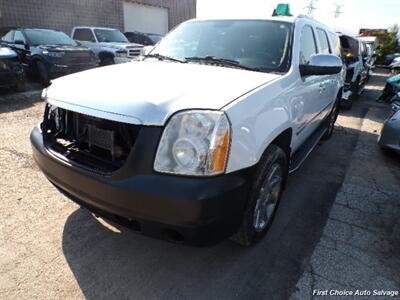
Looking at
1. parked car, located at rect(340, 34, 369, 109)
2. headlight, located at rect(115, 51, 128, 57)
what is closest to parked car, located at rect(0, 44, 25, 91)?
headlight, located at rect(115, 51, 128, 57)

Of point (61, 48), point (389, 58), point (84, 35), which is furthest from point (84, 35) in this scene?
point (389, 58)

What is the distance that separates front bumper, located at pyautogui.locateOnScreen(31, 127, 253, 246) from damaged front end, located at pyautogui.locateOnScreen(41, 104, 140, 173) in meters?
0.13

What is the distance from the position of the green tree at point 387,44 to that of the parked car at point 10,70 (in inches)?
1015

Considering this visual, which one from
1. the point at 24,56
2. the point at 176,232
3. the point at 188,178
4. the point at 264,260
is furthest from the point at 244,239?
the point at 24,56

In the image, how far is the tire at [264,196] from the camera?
244 cm

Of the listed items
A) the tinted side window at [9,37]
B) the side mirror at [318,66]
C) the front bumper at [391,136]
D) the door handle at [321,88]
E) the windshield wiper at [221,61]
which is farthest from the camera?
the tinted side window at [9,37]

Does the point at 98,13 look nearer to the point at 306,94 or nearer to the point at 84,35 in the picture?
the point at 84,35

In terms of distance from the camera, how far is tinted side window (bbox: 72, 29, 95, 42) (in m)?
12.6

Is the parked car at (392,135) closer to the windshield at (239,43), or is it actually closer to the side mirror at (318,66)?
the side mirror at (318,66)

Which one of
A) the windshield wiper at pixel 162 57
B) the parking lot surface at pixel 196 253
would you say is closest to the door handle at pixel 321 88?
the parking lot surface at pixel 196 253

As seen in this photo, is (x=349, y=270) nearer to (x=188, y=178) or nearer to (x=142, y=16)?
(x=188, y=178)

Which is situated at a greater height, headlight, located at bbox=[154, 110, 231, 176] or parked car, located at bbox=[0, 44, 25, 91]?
headlight, located at bbox=[154, 110, 231, 176]

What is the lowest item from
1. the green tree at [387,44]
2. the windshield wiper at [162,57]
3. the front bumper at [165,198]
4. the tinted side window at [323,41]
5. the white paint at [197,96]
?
the green tree at [387,44]

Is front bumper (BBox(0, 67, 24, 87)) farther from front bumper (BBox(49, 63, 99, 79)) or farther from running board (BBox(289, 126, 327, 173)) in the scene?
running board (BBox(289, 126, 327, 173))
